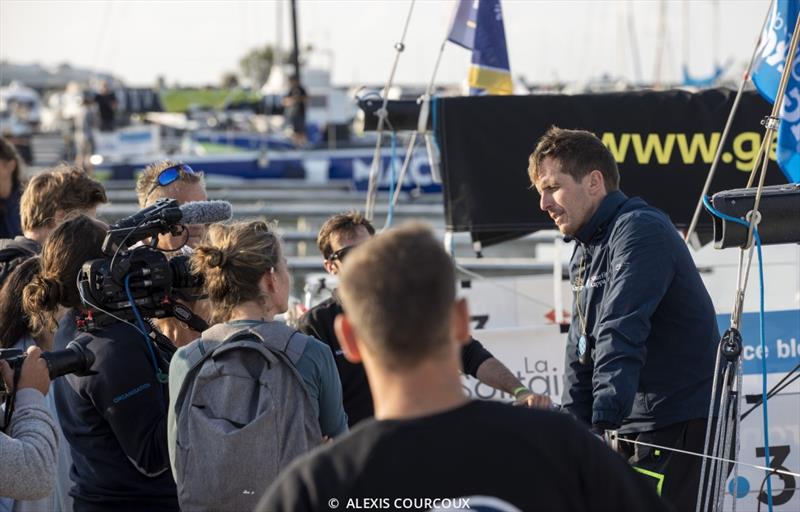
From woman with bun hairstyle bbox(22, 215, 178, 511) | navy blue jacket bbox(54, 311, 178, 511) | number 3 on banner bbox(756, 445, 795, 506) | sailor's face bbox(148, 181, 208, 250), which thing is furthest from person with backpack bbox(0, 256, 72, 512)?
number 3 on banner bbox(756, 445, 795, 506)

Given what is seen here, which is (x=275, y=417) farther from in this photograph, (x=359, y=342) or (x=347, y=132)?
(x=347, y=132)

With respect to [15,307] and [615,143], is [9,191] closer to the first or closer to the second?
[15,307]

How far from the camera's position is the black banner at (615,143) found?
652cm

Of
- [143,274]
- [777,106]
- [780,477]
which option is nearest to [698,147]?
[780,477]

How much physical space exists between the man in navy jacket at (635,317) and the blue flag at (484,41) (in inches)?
129

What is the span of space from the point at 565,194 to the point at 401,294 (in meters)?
2.19

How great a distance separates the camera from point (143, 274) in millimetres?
3635

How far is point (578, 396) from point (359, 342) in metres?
2.28

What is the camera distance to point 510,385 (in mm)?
4035

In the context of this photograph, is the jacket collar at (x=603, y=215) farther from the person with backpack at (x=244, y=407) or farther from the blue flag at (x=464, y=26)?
the blue flag at (x=464, y=26)

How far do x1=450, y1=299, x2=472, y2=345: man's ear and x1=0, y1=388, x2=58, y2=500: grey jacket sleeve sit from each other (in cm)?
168

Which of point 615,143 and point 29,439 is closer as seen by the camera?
point 29,439

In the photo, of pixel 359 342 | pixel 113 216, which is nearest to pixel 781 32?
pixel 359 342

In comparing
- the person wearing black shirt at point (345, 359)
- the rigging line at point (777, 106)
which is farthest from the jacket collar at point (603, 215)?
the person wearing black shirt at point (345, 359)
